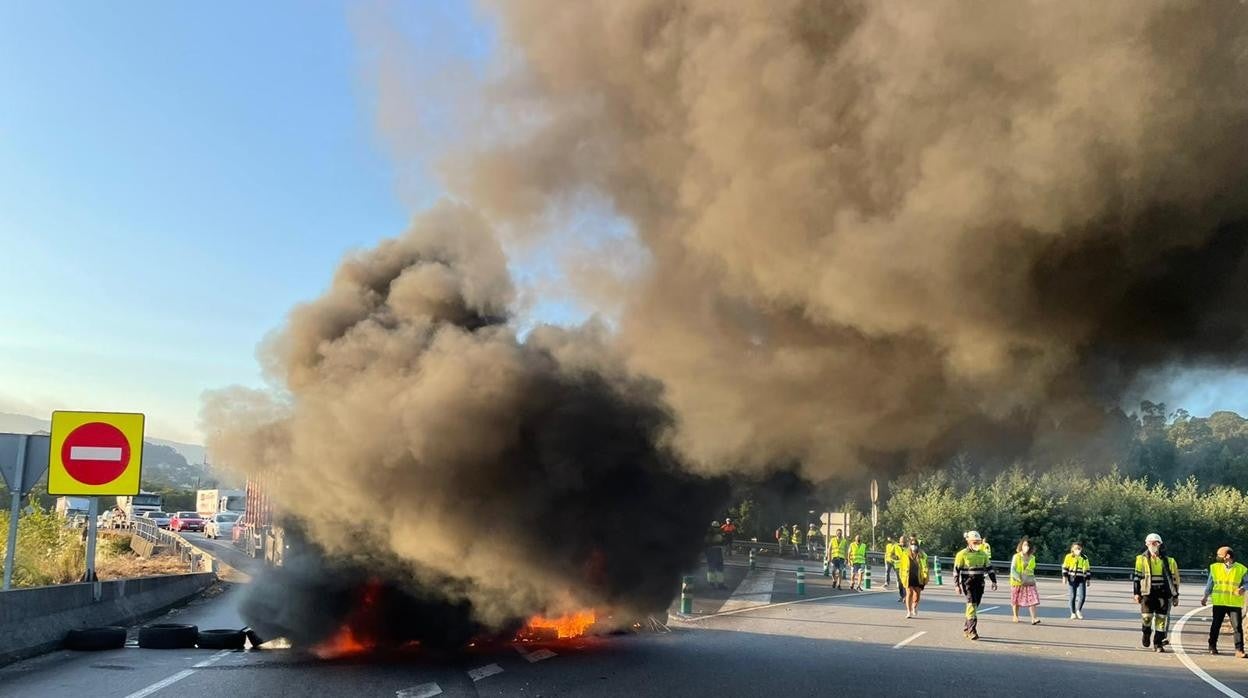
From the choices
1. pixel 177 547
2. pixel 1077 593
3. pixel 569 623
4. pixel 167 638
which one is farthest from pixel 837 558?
pixel 177 547

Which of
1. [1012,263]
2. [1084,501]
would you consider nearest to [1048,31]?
[1012,263]

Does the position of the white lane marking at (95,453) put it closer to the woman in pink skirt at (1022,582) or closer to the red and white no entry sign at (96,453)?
the red and white no entry sign at (96,453)

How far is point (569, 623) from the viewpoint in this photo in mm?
12469

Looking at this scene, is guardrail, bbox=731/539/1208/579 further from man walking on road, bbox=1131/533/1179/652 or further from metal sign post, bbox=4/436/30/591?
metal sign post, bbox=4/436/30/591

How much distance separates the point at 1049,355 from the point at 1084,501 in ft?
146

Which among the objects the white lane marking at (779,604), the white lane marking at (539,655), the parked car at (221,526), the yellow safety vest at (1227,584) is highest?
the yellow safety vest at (1227,584)

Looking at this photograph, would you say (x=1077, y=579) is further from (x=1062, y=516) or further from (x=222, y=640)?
(x=1062, y=516)

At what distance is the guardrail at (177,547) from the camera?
83.1 feet

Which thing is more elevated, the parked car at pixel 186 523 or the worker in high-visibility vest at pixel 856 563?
the worker in high-visibility vest at pixel 856 563

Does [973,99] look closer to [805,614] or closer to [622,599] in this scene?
[622,599]

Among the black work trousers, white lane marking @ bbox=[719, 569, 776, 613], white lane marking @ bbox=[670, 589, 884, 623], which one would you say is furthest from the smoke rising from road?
white lane marking @ bbox=[719, 569, 776, 613]

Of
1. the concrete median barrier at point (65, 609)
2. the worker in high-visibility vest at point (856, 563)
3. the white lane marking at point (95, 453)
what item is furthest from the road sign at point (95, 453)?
the worker in high-visibility vest at point (856, 563)

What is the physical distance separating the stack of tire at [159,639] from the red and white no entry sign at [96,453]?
90.7 inches

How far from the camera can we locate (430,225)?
43.7ft
